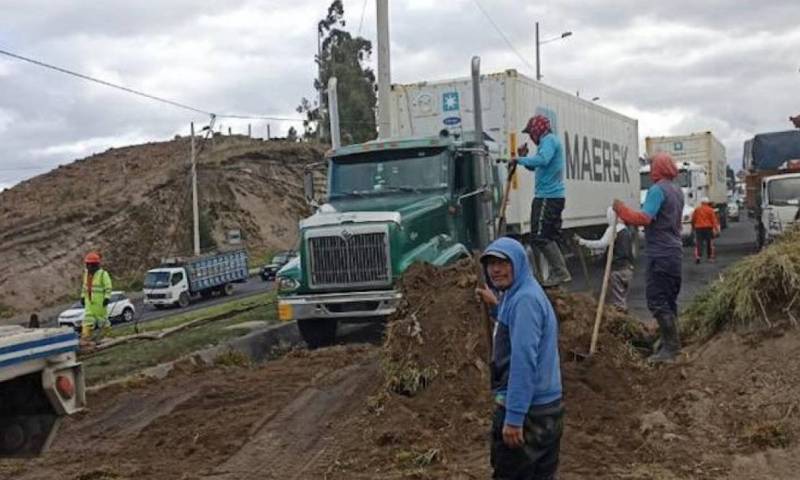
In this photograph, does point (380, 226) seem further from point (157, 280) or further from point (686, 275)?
point (157, 280)

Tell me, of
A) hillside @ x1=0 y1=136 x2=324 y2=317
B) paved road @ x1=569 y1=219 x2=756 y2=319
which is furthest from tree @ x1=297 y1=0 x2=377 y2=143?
paved road @ x1=569 y1=219 x2=756 y2=319

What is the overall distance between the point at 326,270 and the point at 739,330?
5447 mm

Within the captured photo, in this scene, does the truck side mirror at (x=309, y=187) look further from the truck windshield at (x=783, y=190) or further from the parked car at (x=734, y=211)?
the parked car at (x=734, y=211)

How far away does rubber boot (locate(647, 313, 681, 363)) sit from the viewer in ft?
28.9

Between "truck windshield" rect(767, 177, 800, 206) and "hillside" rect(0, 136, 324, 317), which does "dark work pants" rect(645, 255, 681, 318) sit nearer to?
"truck windshield" rect(767, 177, 800, 206)

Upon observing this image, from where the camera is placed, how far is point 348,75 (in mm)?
66312

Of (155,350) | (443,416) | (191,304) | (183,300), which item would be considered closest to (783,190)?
(155,350)

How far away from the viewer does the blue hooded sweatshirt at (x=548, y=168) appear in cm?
1054

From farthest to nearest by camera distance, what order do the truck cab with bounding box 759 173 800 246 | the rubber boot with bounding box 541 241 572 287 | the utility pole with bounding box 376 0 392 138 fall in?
the truck cab with bounding box 759 173 800 246
the utility pole with bounding box 376 0 392 138
the rubber boot with bounding box 541 241 572 287

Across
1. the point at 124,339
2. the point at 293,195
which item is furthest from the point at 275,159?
the point at 124,339

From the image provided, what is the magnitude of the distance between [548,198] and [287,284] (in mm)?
3753

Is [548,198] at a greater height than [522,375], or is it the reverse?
[548,198]

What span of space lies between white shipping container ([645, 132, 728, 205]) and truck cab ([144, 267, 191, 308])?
21.2 m

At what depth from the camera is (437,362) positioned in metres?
8.21
